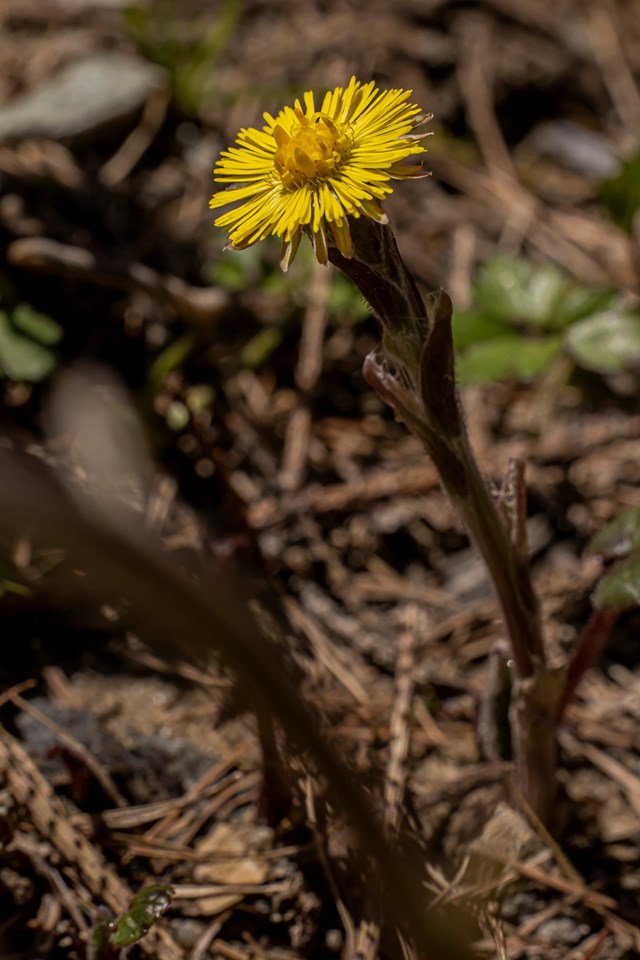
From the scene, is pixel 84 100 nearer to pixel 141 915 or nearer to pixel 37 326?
pixel 37 326

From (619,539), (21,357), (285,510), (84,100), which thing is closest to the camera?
(619,539)

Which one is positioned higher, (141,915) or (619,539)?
(619,539)

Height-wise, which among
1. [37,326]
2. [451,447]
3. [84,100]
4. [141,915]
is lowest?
[141,915]

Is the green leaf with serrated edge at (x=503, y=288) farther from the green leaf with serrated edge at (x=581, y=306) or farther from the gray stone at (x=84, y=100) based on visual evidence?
the gray stone at (x=84, y=100)

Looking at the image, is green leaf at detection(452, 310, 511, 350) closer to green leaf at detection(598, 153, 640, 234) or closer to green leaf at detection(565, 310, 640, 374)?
green leaf at detection(565, 310, 640, 374)

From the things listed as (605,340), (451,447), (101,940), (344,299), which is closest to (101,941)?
(101,940)

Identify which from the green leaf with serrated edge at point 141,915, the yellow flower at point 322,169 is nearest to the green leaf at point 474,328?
the yellow flower at point 322,169

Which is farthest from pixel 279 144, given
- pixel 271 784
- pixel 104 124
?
pixel 104 124
